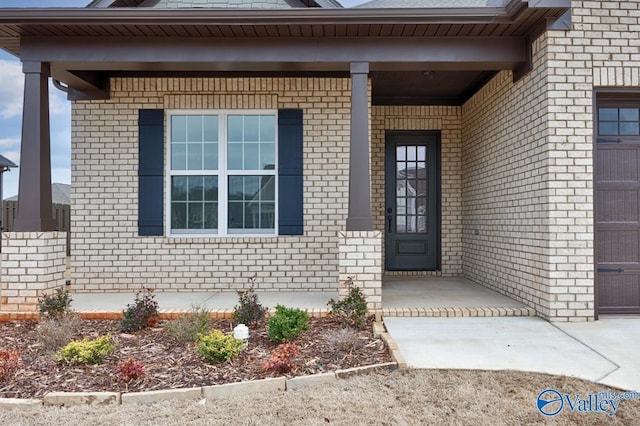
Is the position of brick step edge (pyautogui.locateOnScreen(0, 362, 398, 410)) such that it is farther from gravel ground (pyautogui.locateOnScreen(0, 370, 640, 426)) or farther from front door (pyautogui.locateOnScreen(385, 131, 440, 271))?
front door (pyautogui.locateOnScreen(385, 131, 440, 271))

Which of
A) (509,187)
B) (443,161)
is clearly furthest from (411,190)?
(509,187)

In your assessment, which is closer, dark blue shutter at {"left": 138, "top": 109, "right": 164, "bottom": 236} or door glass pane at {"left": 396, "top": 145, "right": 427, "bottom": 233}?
dark blue shutter at {"left": 138, "top": 109, "right": 164, "bottom": 236}

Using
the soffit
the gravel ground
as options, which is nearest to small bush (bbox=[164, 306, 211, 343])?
the gravel ground

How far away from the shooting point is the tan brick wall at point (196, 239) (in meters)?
6.10

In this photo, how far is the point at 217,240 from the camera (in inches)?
240

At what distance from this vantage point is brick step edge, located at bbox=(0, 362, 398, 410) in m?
2.86

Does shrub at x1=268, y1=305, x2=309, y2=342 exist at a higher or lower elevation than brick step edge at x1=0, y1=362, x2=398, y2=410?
higher

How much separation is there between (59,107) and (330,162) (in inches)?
429

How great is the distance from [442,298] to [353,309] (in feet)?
5.16

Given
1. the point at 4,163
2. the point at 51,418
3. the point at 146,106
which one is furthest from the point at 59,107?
the point at 51,418

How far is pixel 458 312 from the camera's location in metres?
4.80

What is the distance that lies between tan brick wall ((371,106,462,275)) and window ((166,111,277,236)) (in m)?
2.06

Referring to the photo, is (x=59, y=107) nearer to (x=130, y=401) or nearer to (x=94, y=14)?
(x=94, y=14)

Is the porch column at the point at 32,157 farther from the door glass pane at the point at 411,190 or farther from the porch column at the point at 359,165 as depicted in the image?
the door glass pane at the point at 411,190
